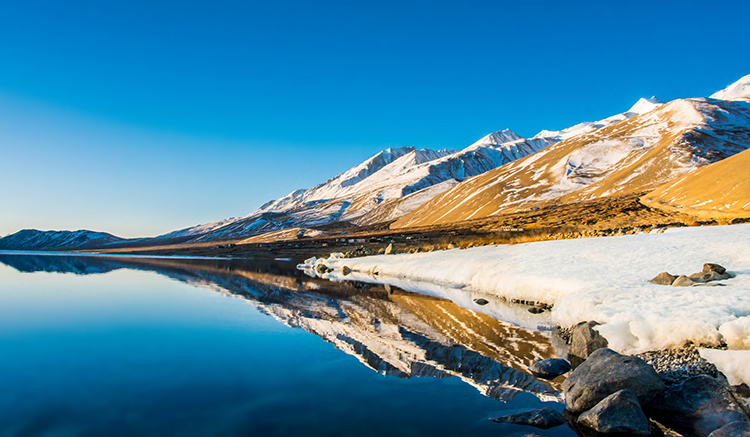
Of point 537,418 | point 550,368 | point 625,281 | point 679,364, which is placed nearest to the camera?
point 537,418

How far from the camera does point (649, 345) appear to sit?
38.2 feet

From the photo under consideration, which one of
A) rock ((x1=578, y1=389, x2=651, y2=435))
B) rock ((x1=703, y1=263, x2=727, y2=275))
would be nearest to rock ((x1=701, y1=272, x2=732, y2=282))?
rock ((x1=703, y1=263, x2=727, y2=275))

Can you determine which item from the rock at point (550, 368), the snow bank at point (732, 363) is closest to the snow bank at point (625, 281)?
the snow bank at point (732, 363)

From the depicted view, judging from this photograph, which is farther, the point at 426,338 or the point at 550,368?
the point at 426,338

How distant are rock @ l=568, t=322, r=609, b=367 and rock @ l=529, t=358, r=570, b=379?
0.57 meters

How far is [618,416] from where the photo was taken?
860 cm

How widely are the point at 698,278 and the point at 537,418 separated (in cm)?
1290

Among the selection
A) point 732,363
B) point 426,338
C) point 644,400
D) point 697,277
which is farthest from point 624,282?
point 644,400

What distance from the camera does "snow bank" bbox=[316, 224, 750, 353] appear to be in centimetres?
1148

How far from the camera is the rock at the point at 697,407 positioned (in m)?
8.30

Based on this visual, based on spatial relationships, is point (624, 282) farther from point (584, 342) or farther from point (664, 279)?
point (584, 342)

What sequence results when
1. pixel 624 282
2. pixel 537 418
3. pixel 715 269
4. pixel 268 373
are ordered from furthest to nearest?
pixel 624 282 < pixel 715 269 < pixel 268 373 < pixel 537 418

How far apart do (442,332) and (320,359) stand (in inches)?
232

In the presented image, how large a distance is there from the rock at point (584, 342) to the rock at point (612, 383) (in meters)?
3.02
